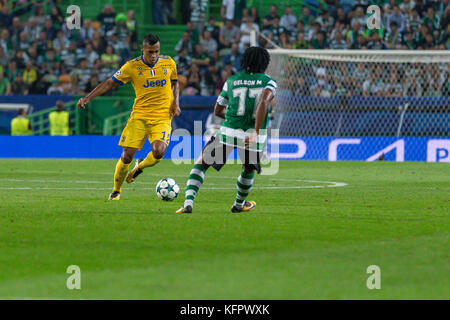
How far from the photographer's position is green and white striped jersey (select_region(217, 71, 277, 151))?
10.0 m

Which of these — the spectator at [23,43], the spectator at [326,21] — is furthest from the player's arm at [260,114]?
the spectator at [23,43]

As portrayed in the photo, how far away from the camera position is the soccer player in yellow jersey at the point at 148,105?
12039 millimetres

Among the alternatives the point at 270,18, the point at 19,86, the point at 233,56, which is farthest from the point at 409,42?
the point at 19,86

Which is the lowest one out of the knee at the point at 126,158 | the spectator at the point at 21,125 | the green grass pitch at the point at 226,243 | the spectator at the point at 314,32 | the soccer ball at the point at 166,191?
the green grass pitch at the point at 226,243

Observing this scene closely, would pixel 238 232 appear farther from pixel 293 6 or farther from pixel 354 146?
pixel 293 6

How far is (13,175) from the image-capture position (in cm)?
1728

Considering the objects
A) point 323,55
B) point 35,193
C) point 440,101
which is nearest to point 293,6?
point 323,55

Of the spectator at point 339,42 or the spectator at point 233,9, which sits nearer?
the spectator at point 339,42

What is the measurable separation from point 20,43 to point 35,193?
56.8ft

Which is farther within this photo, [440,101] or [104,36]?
[104,36]

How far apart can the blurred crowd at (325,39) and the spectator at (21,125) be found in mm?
4821

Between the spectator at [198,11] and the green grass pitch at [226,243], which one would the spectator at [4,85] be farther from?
the green grass pitch at [226,243]

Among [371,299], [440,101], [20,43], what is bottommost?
[371,299]

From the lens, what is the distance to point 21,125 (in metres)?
25.1
